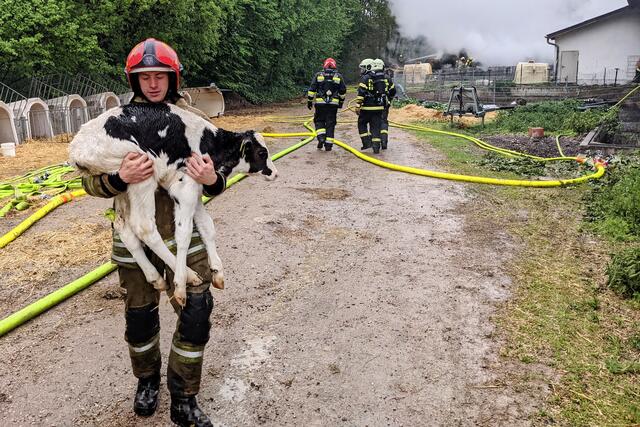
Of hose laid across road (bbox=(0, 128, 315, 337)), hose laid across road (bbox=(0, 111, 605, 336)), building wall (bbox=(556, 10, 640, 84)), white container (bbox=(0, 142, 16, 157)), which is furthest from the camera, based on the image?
building wall (bbox=(556, 10, 640, 84))

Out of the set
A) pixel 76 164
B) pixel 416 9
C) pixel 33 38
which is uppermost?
pixel 416 9

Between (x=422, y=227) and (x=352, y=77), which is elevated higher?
(x=352, y=77)

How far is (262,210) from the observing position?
6887 millimetres

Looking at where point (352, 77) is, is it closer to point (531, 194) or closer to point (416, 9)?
point (416, 9)

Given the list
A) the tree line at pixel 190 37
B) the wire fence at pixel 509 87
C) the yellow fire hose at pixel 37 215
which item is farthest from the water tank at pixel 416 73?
the yellow fire hose at pixel 37 215

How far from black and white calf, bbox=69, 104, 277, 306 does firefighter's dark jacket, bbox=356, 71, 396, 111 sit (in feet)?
27.5

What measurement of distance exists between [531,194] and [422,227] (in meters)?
2.39

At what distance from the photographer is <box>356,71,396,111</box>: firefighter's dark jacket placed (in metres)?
10.7

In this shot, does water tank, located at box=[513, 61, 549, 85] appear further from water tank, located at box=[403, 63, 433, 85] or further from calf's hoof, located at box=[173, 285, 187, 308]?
calf's hoof, located at box=[173, 285, 187, 308]

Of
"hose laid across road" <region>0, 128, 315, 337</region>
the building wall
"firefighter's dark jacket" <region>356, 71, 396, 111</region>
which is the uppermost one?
the building wall

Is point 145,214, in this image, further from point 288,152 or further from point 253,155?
point 288,152

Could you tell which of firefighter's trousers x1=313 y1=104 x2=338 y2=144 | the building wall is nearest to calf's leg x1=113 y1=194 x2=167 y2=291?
firefighter's trousers x1=313 y1=104 x2=338 y2=144

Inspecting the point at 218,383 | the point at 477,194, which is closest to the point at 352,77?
the point at 477,194

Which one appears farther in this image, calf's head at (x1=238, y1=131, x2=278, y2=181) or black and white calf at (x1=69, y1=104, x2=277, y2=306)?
calf's head at (x1=238, y1=131, x2=278, y2=181)
